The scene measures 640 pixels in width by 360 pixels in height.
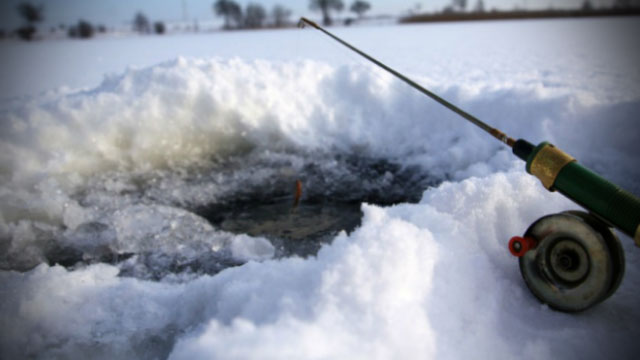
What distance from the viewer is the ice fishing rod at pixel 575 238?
123 centimetres

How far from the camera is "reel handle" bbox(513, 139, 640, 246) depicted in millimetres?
1189

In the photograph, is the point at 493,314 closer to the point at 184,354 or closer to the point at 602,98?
the point at 184,354

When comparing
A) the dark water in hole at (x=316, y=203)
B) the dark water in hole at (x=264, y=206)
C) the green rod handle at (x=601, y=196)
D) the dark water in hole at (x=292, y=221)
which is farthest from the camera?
the dark water in hole at (x=316, y=203)

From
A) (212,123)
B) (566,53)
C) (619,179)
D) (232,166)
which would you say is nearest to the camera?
(619,179)

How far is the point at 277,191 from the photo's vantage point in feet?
12.4

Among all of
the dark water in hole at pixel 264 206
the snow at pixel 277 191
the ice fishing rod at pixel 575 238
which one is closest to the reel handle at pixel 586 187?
the ice fishing rod at pixel 575 238

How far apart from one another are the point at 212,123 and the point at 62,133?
1.58m

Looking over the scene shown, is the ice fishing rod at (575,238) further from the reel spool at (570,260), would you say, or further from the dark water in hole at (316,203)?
the dark water in hole at (316,203)

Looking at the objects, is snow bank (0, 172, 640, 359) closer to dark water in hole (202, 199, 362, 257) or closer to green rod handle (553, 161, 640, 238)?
green rod handle (553, 161, 640, 238)

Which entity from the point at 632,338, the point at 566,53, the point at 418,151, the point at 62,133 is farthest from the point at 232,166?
the point at 566,53

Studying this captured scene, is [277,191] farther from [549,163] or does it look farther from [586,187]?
[586,187]

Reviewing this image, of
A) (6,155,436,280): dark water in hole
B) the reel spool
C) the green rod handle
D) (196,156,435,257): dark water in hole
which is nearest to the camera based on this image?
the green rod handle

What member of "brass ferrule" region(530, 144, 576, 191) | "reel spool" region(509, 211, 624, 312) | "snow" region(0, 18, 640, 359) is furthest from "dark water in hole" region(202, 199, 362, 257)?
"brass ferrule" region(530, 144, 576, 191)

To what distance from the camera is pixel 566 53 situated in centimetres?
918
